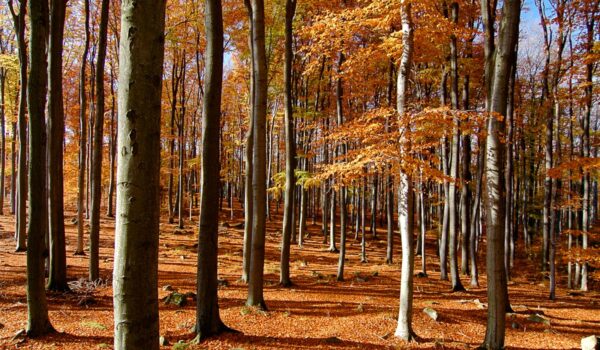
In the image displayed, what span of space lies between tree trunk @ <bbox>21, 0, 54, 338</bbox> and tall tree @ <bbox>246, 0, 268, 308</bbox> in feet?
12.5

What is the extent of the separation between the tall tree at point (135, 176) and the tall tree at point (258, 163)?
5.82 meters

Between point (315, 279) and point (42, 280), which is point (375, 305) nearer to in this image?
point (315, 279)

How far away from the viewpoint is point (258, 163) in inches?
314

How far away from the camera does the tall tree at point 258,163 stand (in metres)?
8.02

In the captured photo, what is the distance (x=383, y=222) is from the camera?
34031 millimetres

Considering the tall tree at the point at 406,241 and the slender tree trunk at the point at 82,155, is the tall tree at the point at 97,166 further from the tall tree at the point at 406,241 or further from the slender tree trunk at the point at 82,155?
the tall tree at the point at 406,241

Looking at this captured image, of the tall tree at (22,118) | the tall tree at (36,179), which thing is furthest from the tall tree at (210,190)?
the tall tree at (22,118)

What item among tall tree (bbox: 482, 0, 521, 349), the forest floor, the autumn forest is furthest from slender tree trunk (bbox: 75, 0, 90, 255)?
tall tree (bbox: 482, 0, 521, 349)

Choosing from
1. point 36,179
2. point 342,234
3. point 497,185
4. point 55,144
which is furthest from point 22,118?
point 497,185

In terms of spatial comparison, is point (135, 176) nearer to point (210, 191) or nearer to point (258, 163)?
point (210, 191)

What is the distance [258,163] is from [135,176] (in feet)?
19.3

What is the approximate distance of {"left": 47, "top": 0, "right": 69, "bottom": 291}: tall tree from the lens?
8.71 m

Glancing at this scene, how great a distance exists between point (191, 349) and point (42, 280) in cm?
254

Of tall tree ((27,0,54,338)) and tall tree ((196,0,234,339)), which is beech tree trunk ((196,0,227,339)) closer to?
tall tree ((196,0,234,339))
